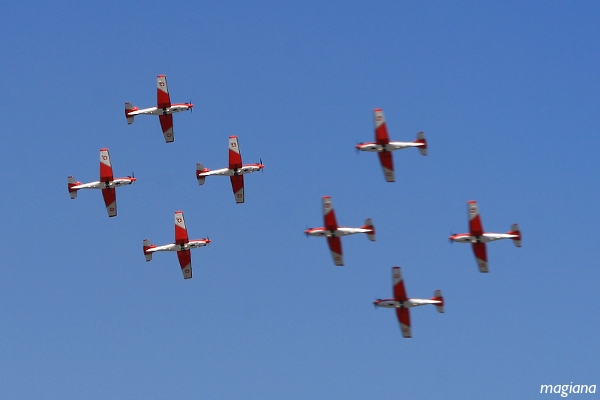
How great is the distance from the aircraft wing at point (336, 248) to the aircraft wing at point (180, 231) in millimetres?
14258

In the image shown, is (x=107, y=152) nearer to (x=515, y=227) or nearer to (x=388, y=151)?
(x=388, y=151)

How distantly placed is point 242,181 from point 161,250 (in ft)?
31.9

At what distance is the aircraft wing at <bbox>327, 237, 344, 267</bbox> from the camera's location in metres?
136

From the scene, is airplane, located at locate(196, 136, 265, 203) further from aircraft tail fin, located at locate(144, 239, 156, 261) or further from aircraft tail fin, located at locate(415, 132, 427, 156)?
aircraft tail fin, located at locate(415, 132, 427, 156)

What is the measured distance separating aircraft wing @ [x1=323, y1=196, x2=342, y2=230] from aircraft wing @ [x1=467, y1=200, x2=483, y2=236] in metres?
11.6

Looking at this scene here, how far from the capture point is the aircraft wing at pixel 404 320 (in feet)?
453

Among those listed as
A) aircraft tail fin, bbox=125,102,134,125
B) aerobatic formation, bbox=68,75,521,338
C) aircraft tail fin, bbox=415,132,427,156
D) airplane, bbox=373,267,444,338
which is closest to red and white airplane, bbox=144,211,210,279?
aerobatic formation, bbox=68,75,521,338

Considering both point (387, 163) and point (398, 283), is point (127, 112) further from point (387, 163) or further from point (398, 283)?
point (398, 283)

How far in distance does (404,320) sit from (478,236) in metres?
10.0

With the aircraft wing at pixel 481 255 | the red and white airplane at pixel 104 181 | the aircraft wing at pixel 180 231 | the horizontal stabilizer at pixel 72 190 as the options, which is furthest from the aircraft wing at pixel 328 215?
the horizontal stabilizer at pixel 72 190

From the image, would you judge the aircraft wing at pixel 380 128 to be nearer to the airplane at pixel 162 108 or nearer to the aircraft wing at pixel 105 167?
the airplane at pixel 162 108

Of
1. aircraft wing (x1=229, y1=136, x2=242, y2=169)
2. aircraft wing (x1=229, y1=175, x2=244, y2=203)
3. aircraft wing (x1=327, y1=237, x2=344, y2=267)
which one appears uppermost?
aircraft wing (x1=229, y1=136, x2=242, y2=169)

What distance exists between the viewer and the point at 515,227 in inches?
5335

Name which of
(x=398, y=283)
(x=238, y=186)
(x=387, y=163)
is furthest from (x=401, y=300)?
(x=238, y=186)
